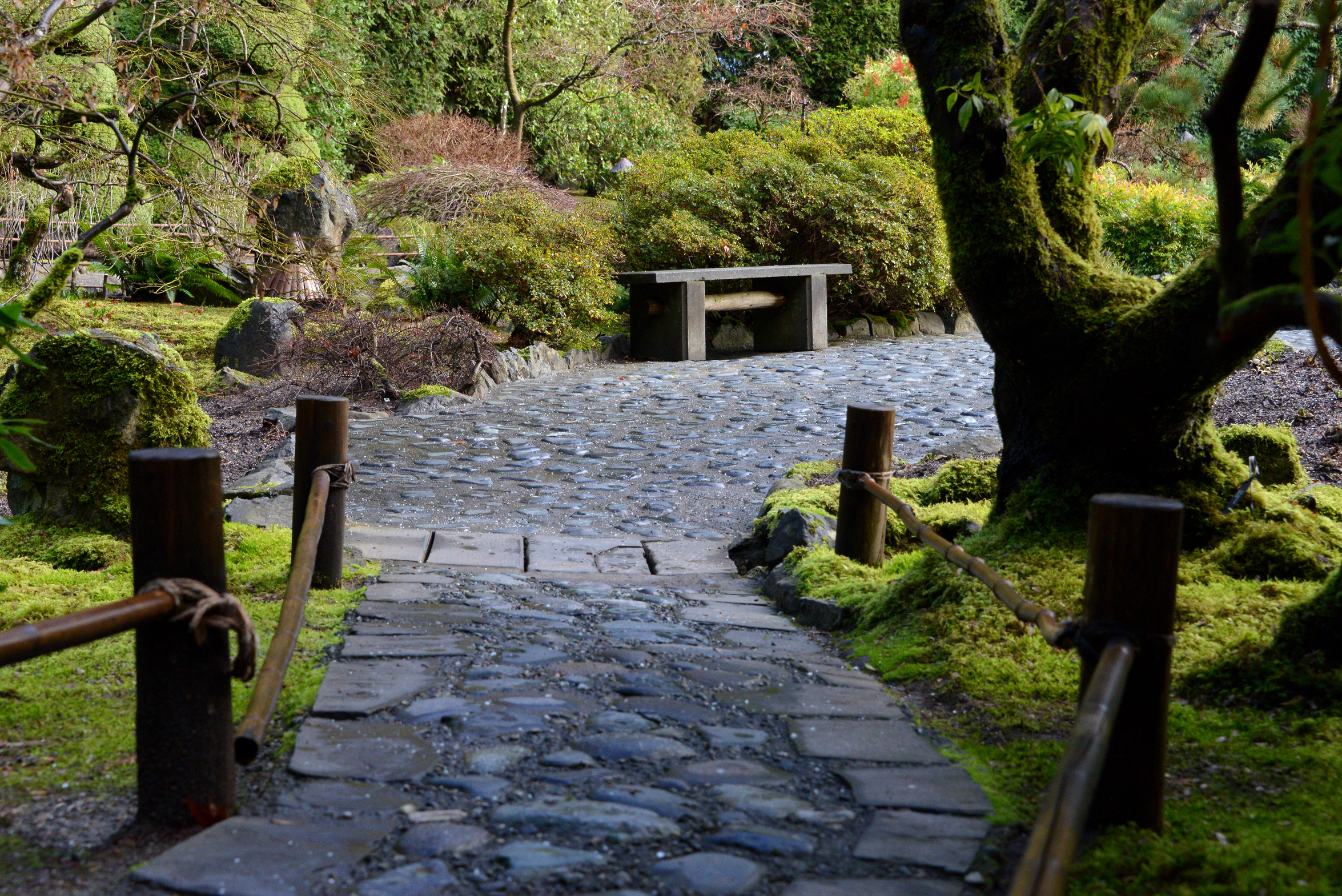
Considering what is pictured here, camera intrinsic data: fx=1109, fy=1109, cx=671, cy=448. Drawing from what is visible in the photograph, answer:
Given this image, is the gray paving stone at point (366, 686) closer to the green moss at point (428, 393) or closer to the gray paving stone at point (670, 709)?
the gray paving stone at point (670, 709)

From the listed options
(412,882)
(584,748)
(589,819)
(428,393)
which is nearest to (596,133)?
(428,393)

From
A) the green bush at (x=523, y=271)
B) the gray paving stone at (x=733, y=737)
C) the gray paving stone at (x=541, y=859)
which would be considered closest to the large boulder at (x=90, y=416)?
the gray paving stone at (x=733, y=737)

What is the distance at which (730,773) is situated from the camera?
8.38 feet

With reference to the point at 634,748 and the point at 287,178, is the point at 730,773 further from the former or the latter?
the point at 287,178

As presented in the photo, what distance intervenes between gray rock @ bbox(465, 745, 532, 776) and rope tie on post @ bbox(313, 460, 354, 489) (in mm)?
1617

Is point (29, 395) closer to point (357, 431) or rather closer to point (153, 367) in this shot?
point (153, 367)

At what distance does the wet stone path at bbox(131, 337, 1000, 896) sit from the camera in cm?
207

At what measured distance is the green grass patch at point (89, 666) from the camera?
2.56 m

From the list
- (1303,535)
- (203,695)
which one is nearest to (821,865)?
(203,695)

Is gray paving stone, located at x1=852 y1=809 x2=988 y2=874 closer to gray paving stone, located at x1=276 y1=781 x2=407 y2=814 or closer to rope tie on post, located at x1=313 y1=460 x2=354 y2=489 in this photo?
gray paving stone, located at x1=276 y1=781 x2=407 y2=814

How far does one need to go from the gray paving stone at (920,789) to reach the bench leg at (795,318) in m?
11.0

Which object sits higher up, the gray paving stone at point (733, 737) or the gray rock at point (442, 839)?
the gray rock at point (442, 839)

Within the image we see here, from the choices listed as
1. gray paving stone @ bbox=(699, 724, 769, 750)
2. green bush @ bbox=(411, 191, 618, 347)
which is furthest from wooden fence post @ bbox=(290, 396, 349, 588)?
green bush @ bbox=(411, 191, 618, 347)

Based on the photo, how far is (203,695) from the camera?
2213 mm
